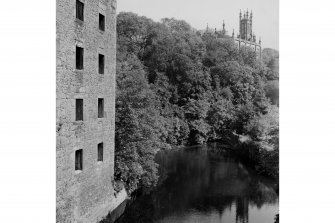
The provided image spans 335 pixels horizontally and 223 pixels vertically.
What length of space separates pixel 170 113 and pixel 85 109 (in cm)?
173

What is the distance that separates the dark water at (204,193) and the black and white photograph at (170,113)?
3 cm

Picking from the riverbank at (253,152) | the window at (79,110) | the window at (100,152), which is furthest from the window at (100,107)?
the riverbank at (253,152)

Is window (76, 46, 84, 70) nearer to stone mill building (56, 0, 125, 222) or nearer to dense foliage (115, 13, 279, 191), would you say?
stone mill building (56, 0, 125, 222)

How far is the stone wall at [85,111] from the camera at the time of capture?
7.62 m

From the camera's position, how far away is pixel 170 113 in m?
8.94

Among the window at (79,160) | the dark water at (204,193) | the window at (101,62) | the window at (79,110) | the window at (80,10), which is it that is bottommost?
the dark water at (204,193)

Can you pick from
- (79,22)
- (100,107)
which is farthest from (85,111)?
(79,22)

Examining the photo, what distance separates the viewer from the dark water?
25.8 ft

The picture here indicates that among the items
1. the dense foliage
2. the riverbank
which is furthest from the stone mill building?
the riverbank

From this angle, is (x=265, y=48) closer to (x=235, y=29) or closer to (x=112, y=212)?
(x=235, y=29)

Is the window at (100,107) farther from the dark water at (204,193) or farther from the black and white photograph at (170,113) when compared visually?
the dark water at (204,193)

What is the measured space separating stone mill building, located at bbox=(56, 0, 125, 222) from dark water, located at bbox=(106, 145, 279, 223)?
0.83 meters

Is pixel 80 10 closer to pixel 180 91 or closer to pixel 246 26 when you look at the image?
pixel 180 91
